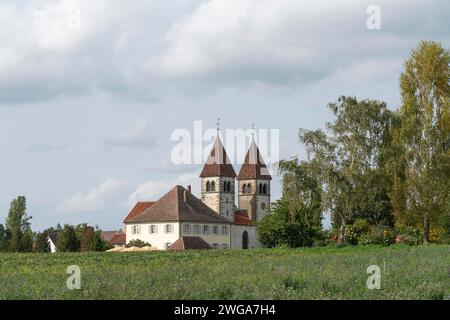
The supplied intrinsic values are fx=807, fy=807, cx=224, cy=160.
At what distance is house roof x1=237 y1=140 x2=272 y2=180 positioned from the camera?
140750 mm

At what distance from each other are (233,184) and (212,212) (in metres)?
21.1

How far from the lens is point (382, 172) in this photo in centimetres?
6644

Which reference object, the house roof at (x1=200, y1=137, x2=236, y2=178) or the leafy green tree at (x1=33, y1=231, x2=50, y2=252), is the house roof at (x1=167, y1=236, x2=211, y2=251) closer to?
the leafy green tree at (x1=33, y1=231, x2=50, y2=252)

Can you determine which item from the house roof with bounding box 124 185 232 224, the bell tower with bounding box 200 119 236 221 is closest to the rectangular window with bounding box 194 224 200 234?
the house roof with bounding box 124 185 232 224

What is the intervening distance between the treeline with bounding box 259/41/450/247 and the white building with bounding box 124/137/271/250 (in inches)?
1236

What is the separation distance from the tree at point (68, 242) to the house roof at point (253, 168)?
189 ft

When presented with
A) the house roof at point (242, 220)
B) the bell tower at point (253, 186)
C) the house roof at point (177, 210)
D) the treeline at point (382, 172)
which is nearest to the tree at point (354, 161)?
the treeline at point (382, 172)

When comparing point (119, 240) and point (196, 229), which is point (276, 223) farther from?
point (119, 240)

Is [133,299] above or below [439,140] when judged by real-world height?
below
